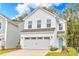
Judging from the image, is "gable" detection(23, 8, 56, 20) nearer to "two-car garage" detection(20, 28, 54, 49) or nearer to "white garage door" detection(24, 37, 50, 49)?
"two-car garage" detection(20, 28, 54, 49)

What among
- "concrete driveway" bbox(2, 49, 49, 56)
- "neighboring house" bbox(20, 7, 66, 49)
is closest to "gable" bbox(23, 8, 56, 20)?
"neighboring house" bbox(20, 7, 66, 49)

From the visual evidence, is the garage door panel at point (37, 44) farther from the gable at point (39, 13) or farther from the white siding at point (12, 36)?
the gable at point (39, 13)

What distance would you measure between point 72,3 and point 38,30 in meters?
1.39

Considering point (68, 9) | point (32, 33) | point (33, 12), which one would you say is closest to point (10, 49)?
point (32, 33)

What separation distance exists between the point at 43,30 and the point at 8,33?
1147 millimetres

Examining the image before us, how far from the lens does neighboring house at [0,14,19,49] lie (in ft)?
28.4

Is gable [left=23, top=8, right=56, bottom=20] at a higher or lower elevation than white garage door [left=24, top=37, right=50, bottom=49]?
higher

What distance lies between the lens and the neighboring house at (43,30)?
8.59 m

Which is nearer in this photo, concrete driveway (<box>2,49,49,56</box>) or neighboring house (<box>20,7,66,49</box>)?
concrete driveway (<box>2,49,49,56</box>)

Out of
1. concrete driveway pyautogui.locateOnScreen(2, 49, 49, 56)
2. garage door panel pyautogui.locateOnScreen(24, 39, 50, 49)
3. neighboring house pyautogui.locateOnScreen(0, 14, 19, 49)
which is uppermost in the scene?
neighboring house pyautogui.locateOnScreen(0, 14, 19, 49)

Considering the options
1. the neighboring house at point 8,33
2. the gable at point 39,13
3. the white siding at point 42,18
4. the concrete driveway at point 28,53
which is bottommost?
the concrete driveway at point 28,53

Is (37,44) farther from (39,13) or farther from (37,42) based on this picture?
(39,13)

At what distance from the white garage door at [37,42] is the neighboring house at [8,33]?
364 millimetres

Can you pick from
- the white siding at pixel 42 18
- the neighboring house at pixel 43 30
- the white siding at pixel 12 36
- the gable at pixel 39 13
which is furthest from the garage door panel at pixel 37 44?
the gable at pixel 39 13
